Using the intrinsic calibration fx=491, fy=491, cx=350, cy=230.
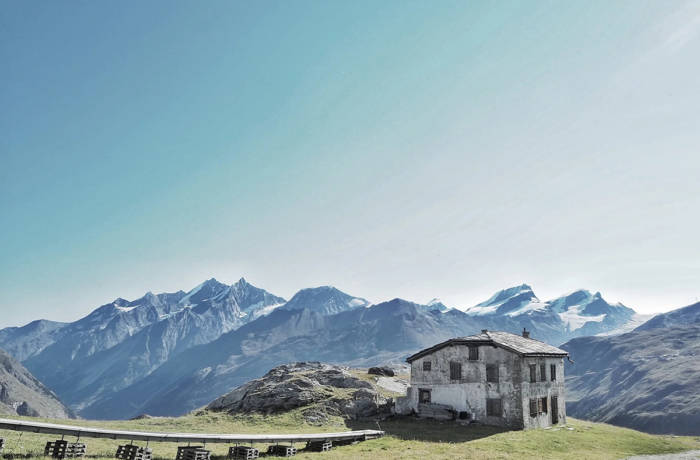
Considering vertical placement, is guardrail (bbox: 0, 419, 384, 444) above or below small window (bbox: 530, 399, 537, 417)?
above

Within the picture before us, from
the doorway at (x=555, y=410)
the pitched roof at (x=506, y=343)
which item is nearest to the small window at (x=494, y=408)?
the pitched roof at (x=506, y=343)

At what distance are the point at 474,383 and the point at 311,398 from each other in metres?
22.1

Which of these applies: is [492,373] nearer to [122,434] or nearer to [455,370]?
[455,370]

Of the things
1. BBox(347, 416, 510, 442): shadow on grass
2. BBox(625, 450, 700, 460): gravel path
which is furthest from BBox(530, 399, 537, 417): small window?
BBox(625, 450, 700, 460): gravel path

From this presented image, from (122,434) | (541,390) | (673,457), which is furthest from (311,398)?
(673,457)

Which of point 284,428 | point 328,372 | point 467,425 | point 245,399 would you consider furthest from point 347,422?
point 328,372

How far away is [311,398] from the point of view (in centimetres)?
6569

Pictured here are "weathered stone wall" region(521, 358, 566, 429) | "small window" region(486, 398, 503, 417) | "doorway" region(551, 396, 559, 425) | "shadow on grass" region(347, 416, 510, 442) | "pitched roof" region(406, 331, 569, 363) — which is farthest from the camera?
"doorway" region(551, 396, 559, 425)

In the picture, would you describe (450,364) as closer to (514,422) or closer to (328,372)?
(514,422)

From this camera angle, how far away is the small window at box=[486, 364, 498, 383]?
55312mm

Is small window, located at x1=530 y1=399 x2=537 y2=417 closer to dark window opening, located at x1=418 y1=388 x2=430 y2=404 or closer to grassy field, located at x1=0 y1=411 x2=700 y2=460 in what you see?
grassy field, located at x1=0 y1=411 x2=700 y2=460

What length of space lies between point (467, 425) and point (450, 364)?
24.4 feet

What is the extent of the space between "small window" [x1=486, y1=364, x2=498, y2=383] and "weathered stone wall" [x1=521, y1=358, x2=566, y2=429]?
289cm

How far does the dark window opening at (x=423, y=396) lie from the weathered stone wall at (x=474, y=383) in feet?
1.26
